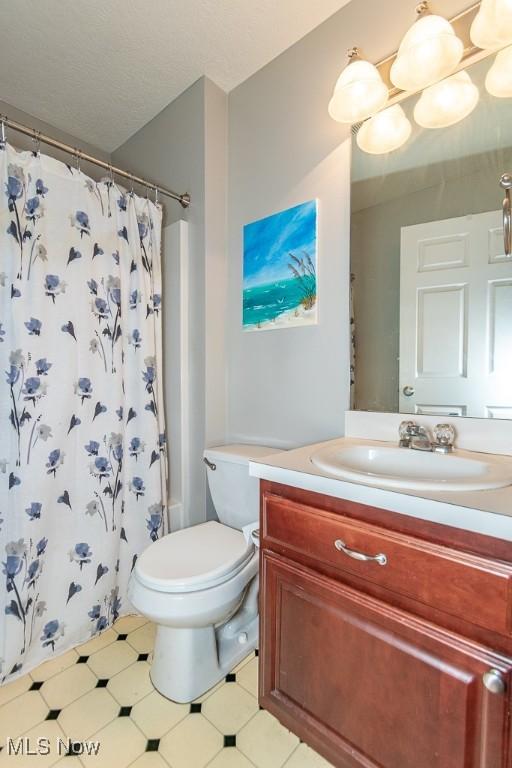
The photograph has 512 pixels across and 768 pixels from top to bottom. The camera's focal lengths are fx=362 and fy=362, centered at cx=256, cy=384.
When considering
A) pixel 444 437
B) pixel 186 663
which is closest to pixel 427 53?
pixel 444 437

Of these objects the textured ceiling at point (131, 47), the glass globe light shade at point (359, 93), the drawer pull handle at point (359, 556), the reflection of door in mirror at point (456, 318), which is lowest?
the drawer pull handle at point (359, 556)

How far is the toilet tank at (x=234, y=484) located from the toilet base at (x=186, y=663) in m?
0.39

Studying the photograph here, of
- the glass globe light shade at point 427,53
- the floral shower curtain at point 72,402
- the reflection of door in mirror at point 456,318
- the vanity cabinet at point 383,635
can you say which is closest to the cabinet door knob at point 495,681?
the vanity cabinet at point 383,635

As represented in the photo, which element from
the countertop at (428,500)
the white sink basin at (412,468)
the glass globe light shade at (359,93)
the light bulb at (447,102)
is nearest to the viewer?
the countertop at (428,500)

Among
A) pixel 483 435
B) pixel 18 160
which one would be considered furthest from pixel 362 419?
pixel 18 160

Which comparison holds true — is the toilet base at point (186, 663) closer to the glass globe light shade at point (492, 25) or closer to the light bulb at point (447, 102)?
the light bulb at point (447, 102)

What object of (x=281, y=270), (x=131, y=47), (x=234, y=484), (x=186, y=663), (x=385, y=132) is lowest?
(x=186, y=663)

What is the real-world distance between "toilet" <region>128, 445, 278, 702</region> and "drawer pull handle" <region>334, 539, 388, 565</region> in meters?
0.50

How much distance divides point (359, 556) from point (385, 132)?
132 cm

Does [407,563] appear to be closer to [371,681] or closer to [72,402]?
[371,681]

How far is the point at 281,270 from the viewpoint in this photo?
150 cm

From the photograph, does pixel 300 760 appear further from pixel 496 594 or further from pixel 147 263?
pixel 147 263

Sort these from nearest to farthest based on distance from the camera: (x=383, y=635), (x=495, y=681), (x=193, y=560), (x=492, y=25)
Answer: (x=495, y=681) < (x=383, y=635) < (x=492, y=25) < (x=193, y=560)

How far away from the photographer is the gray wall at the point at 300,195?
1.32 meters
